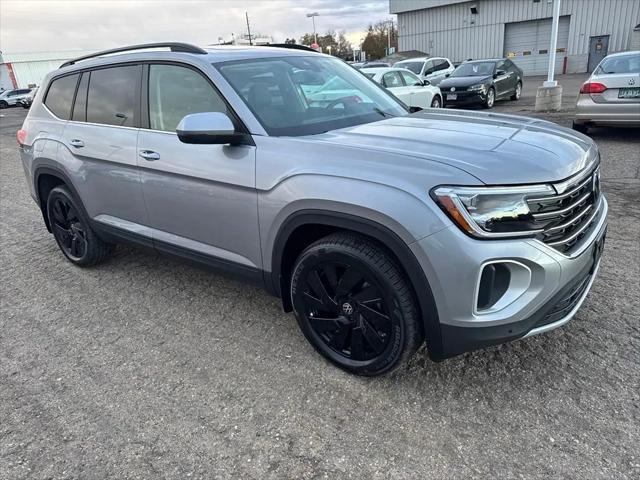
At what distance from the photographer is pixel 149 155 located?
336cm

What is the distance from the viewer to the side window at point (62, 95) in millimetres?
4273

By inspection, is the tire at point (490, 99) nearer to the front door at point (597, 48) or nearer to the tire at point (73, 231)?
the tire at point (73, 231)

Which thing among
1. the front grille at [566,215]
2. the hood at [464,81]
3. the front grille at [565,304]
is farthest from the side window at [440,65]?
the front grille at [565,304]

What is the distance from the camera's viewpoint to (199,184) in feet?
10.1

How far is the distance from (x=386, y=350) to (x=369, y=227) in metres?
0.67

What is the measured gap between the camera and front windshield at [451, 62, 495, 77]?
50.4 ft

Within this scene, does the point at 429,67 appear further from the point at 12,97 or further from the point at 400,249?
the point at 12,97

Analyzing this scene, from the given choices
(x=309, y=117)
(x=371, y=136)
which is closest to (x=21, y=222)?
(x=309, y=117)

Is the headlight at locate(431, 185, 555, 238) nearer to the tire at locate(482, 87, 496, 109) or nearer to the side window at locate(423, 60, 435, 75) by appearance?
the tire at locate(482, 87, 496, 109)

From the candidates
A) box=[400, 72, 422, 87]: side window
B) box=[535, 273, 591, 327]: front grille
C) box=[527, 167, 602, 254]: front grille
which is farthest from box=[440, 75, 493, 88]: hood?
box=[535, 273, 591, 327]: front grille

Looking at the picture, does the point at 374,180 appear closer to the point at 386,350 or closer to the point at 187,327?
the point at 386,350

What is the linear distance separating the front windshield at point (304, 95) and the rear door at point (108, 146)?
3.03 feet

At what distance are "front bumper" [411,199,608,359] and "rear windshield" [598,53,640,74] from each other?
7.34m

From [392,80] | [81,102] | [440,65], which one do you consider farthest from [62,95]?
[440,65]
